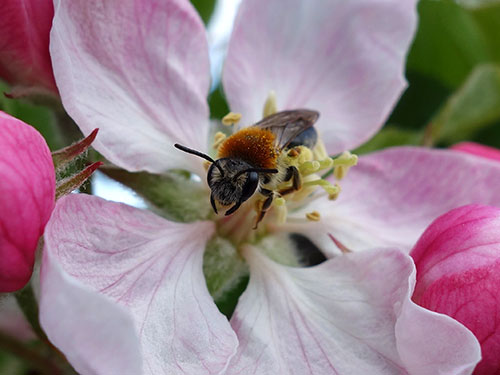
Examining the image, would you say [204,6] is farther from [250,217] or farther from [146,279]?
[146,279]

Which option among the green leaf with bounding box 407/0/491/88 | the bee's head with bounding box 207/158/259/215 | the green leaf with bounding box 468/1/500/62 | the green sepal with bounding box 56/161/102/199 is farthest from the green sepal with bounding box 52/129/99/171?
the green leaf with bounding box 468/1/500/62

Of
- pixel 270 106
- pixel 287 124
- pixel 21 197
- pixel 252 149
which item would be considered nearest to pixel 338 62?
pixel 270 106

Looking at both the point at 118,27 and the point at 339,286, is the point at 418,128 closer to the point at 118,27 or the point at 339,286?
the point at 339,286

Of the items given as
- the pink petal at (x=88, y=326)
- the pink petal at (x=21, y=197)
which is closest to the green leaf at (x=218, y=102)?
the pink petal at (x=21, y=197)

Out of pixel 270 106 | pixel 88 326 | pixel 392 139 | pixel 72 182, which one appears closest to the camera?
pixel 88 326

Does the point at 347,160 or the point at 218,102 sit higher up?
the point at 347,160

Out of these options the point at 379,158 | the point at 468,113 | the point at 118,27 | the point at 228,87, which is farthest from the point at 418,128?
A: the point at 118,27
